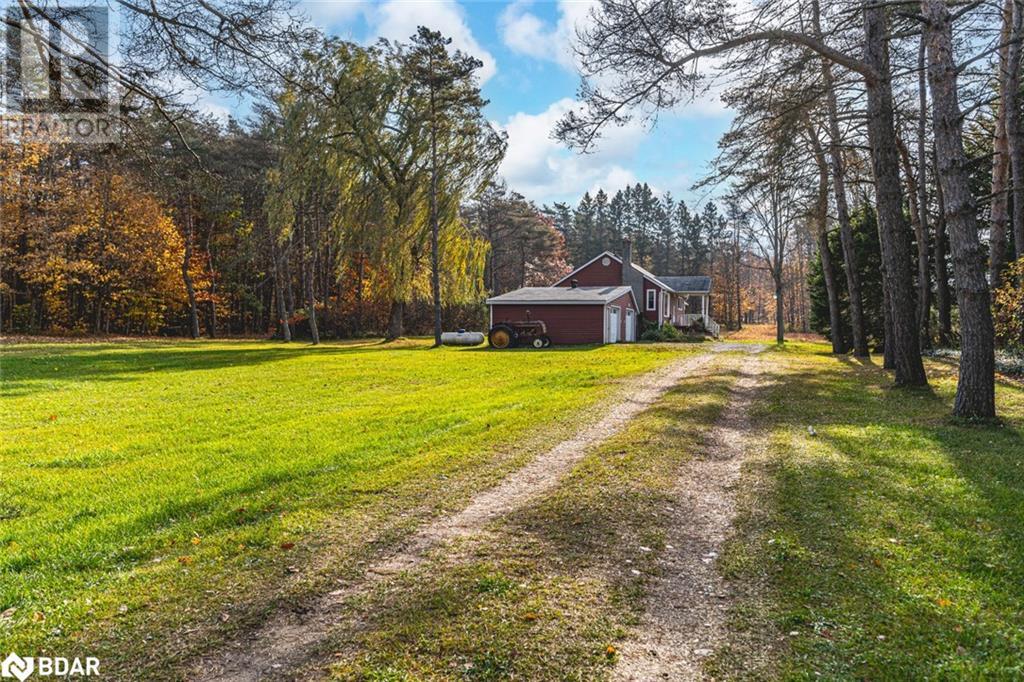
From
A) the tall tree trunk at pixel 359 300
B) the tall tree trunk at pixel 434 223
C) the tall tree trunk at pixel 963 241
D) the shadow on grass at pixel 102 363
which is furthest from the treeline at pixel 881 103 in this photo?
the tall tree trunk at pixel 359 300

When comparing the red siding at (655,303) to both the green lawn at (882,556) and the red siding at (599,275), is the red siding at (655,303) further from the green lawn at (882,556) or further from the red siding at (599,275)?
the green lawn at (882,556)

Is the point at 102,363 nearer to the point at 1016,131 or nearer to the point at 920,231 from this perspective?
the point at 1016,131

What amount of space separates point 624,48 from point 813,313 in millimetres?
23872

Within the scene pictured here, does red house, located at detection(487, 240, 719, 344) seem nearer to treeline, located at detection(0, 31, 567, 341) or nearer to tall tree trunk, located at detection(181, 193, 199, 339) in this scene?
treeline, located at detection(0, 31, 567, 341)

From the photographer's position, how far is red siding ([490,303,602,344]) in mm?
28906

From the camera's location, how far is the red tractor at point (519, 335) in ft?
90.4

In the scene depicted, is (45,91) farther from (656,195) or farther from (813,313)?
(656,195)

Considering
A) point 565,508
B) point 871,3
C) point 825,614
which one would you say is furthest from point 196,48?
point 871,3

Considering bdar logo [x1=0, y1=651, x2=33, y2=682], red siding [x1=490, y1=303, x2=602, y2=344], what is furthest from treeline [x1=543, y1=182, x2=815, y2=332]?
bdar logo [x1=0, y1=651, x2=33, y2=682]

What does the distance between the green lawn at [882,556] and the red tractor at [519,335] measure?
66.1 ft

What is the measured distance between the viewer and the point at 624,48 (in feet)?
30.5

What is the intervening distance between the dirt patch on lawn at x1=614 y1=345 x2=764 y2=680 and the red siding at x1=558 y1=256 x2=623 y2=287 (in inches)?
1287

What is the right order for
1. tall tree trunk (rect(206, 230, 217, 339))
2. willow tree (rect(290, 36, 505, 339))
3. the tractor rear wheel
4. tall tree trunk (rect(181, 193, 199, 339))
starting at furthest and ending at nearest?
1. tall tree trunk (rect(206, 230, 217, 339))
2. tall tree trunk (rect(181, 193, 199, 339))
3. the tractor rear wheel
4. willow tree (rect(290, 36, 505, 339))

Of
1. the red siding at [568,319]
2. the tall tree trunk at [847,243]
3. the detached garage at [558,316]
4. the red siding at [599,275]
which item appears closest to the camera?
the tall tree trunk at [847,243]
